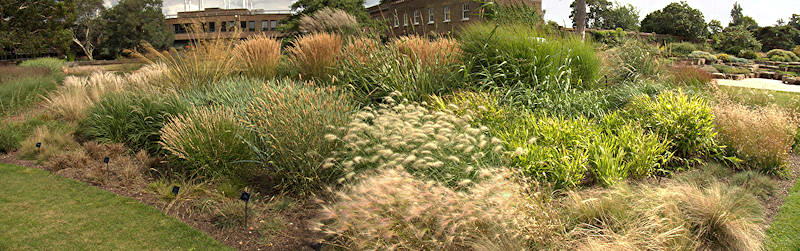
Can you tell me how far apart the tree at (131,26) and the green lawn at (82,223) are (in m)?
56.4

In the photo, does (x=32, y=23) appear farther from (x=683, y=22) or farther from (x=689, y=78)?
(x=683, y=22)

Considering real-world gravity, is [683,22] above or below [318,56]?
above

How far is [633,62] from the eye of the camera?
32.1 feet

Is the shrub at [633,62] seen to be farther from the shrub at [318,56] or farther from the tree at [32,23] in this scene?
the tree at [32,23]

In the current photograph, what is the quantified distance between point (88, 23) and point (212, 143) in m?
60.6

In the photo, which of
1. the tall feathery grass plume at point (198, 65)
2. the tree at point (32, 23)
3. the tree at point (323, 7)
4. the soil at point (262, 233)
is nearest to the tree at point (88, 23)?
the tree at point (32, 23)

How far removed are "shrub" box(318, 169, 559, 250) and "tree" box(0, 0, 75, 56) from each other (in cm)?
3096

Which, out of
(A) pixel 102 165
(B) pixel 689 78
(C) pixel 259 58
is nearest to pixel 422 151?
(A) pixel 102 165

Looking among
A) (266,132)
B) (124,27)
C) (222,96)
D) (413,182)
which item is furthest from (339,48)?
(124,27)

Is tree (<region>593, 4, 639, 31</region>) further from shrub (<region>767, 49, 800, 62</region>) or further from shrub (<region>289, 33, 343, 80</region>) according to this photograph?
shrub (<region>289, 33, 343, 80</region>)

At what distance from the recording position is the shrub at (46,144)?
655cm

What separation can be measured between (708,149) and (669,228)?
302cm

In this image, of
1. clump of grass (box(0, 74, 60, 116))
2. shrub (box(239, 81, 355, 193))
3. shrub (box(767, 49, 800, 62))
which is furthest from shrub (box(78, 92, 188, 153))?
shrub (box(767, 49, 800, 62))

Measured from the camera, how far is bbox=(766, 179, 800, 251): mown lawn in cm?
389
